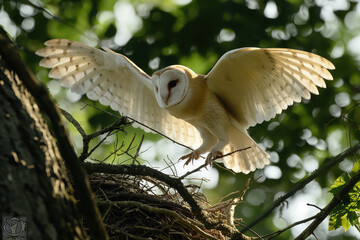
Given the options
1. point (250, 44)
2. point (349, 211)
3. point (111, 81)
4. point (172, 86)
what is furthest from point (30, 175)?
point (250, 44)

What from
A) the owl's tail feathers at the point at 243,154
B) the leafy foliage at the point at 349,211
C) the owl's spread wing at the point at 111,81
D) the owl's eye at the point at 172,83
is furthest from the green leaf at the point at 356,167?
the owl's spread wing at the point at 111,81

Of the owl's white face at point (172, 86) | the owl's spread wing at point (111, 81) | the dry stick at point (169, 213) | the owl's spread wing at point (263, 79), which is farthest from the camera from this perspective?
the owl's spread wing at point (111, 81)

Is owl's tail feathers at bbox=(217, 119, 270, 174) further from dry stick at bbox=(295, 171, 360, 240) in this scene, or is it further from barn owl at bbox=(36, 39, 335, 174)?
dry stick at bbox=(295, 171, 360, 240)

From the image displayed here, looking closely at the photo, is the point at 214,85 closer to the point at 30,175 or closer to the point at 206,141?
the point at 206,141

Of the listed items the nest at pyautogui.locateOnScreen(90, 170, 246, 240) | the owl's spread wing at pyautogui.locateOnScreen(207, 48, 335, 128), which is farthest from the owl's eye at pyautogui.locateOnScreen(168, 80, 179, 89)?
the nest at pyautogui.locateOnScreen(90, 170, 246, 240)

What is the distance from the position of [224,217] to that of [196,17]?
301 cm

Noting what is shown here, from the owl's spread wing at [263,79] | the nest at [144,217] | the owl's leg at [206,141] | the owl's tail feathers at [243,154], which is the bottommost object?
the nest at [144,217]

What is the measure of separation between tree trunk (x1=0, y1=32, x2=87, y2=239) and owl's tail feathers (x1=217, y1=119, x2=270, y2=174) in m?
2.22

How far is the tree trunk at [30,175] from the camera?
48.1 inches

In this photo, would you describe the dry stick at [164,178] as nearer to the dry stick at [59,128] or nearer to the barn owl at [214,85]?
the barn owl at [214,85]

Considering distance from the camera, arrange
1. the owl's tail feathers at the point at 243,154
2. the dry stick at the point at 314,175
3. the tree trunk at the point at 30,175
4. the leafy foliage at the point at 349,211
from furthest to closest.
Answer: the owl's tail feathers at the point at 243,154 → the leafy foliage at the point at 349,211 → the dry stick at the point at 314,175 → the tree trunk at the point at 30,175

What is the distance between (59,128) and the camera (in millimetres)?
1353

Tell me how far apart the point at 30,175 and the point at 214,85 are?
2.19 m

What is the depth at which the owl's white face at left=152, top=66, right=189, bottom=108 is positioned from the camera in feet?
10.3
